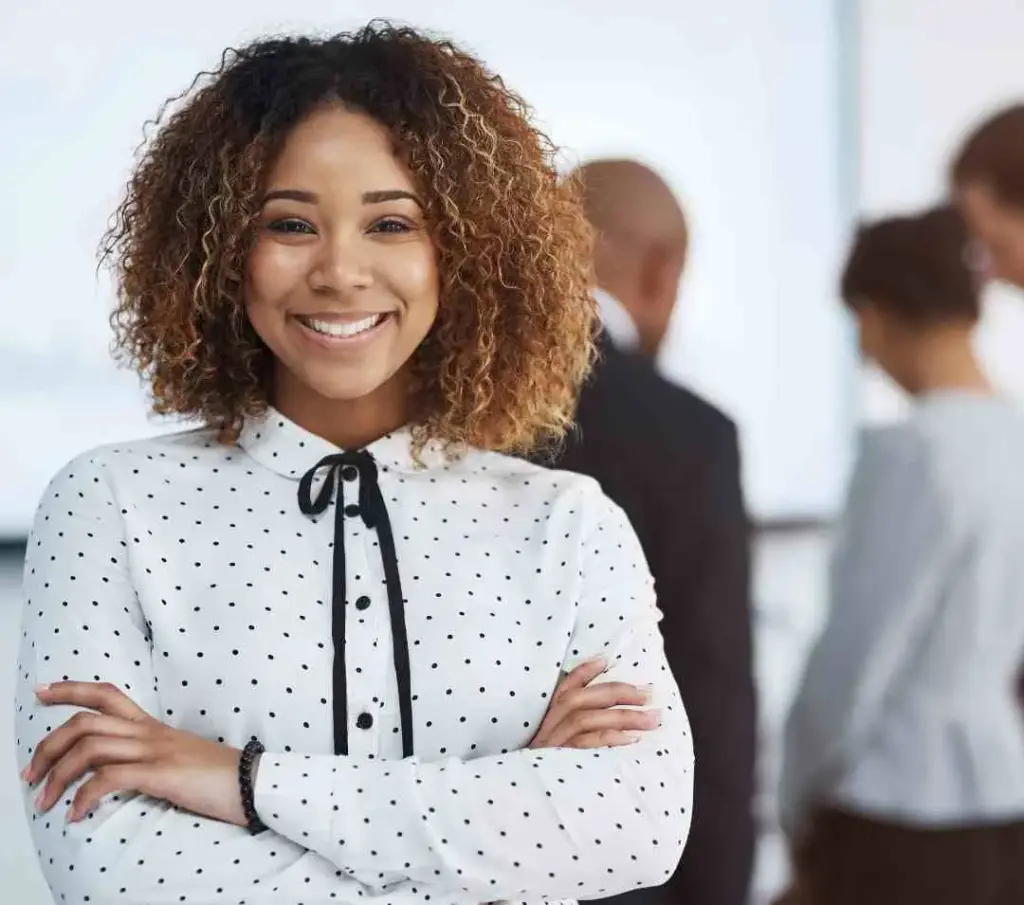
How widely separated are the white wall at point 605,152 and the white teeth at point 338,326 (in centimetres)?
43

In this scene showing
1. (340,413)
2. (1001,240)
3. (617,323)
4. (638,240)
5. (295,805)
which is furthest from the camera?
(1001,240)

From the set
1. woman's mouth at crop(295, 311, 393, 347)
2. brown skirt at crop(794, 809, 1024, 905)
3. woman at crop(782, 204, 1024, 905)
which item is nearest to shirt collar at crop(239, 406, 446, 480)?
woman's mouth at crop(295, 311, 393, 347)

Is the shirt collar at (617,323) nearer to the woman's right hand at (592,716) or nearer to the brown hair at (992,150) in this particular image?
the woman's right hand at (592,716)

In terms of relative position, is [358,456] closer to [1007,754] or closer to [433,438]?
[433,438]

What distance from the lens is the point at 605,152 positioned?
2.10 m

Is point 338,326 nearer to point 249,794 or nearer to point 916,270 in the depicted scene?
point 249,794

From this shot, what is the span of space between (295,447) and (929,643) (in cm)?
115

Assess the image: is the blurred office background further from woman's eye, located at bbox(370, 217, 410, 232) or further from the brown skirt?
woman's eye, located at bbox(370, 217, 410, 232)

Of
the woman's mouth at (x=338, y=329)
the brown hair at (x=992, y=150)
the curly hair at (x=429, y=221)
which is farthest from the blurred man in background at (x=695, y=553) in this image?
the brown hair at (x=992, y=150)

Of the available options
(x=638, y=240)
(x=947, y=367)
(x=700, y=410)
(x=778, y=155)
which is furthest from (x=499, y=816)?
(x=778, y=155)

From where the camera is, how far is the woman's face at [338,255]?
123 centimetres

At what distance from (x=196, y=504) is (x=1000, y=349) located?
1.44m

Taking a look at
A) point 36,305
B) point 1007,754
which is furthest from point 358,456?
point 1007,754

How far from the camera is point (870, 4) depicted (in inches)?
99.1
